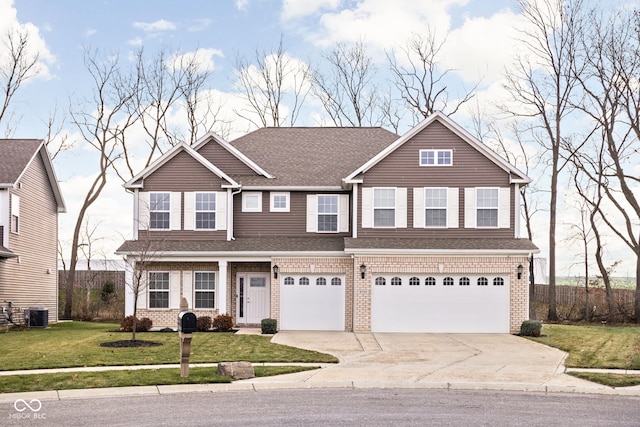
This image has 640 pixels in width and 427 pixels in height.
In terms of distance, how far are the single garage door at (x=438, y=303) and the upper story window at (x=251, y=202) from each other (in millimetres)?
5616

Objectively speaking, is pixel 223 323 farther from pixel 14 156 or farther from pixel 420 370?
pixel 420 370

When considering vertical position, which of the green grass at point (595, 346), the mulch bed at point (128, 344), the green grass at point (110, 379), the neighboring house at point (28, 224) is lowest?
the green grass at point (595, 346)

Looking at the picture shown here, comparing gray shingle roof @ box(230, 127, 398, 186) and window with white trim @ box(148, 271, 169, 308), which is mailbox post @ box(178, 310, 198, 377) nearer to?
window with white trim @ box(148, 271, 169, 308)

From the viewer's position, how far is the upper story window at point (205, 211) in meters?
28.8

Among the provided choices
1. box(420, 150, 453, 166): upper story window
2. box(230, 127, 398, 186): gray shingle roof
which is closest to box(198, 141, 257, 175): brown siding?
box(230, 127, 398, 186): gray shingle roof

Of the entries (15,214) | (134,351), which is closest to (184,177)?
(15,214)

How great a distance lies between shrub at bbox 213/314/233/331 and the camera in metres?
26.8

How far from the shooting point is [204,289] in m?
28.5

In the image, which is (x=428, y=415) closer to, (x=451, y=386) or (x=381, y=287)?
(x=451, y=386)

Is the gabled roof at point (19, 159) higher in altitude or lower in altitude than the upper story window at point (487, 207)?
higher

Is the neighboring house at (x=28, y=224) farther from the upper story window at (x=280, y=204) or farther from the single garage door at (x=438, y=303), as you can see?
the single garage door at (x=438, y=303)

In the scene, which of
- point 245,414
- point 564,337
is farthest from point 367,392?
point 564,337

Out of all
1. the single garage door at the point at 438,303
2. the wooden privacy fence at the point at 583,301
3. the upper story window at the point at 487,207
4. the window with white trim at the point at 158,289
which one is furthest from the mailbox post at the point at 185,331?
the wooden privacy fence at the point at 583,301

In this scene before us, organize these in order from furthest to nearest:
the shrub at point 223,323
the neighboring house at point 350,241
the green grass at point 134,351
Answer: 1. the neighboring house at point 350,241
2. the shrub at point 223,323
3. the green grass at point 134,351
